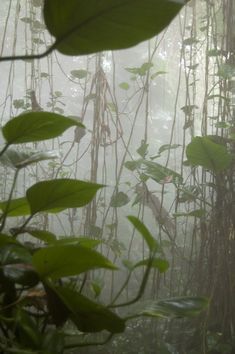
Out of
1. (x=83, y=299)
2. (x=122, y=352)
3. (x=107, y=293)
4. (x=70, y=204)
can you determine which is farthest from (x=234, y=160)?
(x=107, y=293)

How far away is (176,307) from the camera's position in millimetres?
556

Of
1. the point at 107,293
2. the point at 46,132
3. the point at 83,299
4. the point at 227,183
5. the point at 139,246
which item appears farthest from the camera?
the point at 139,246

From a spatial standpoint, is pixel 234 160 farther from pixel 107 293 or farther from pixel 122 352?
pixel 107 293

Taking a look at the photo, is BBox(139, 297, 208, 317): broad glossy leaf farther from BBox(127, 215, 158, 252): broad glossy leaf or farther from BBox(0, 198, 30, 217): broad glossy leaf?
BBox(0, 198, 30, 217): broad glossy leaf

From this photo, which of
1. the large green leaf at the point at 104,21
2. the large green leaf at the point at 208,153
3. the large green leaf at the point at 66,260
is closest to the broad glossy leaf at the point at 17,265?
the large green leaf at the point at 66,260

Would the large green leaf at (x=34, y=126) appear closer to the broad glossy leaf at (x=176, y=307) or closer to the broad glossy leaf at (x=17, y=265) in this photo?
the broad glossy leaf at (x=17, y=265)

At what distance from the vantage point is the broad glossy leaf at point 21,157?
0.59 metres

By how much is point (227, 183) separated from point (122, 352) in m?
1.02

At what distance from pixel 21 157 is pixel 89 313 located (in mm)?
285

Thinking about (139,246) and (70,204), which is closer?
(70,204)

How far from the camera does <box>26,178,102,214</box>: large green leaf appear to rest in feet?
1.89

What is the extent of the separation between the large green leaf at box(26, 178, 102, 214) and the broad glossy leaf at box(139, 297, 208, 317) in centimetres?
20

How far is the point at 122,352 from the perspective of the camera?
1.95 metres

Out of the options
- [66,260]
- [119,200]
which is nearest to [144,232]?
[66,260]
